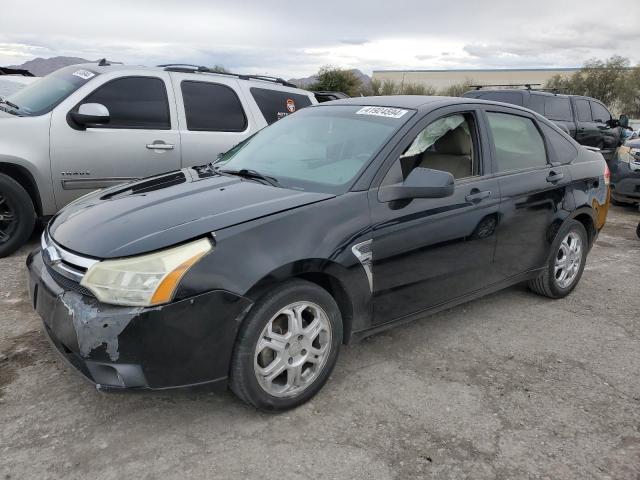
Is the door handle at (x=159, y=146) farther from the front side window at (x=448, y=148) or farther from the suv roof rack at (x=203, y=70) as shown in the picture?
the front side window at (x=448, y=148)

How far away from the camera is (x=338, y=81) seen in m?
39.0

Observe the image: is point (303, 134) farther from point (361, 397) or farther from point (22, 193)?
point (22, 193)

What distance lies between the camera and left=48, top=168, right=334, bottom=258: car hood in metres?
2.60

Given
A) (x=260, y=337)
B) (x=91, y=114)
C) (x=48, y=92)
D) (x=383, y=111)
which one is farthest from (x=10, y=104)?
(x=260, y=337)

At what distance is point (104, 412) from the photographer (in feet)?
9.30

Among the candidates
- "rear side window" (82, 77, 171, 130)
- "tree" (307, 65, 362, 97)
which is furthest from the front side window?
"tree" (307, 65, 362, 97)

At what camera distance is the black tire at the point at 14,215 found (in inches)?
193

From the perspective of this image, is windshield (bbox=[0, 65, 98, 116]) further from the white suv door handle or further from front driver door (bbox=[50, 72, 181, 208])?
the white suv door handle

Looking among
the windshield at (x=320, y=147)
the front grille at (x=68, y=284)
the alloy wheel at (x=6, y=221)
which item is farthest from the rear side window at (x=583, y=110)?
the front grille at (x=68, y=284)

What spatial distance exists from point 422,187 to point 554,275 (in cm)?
201

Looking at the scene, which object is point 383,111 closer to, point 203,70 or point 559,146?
point 559,146

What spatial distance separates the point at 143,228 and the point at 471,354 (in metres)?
2.22

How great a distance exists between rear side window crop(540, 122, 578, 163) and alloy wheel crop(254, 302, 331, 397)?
2689 mm

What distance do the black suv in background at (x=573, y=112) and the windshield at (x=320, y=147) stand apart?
7197 millimetres
